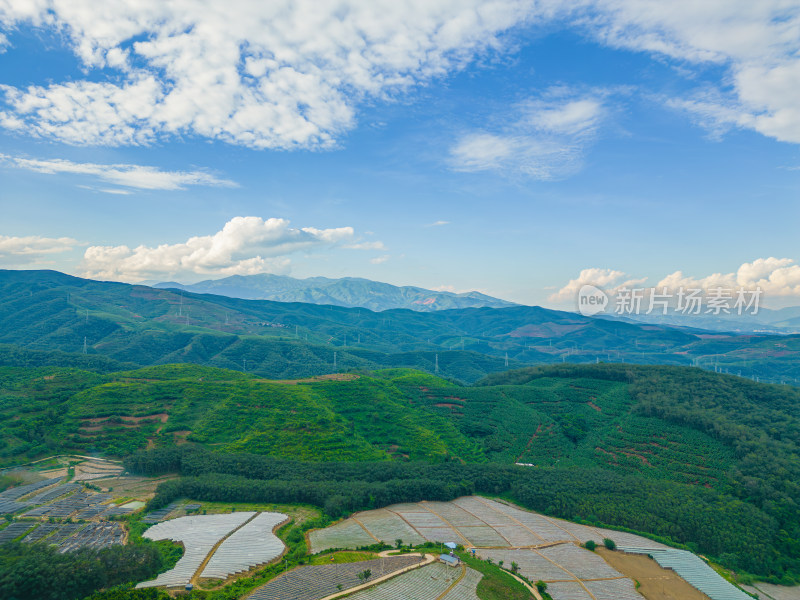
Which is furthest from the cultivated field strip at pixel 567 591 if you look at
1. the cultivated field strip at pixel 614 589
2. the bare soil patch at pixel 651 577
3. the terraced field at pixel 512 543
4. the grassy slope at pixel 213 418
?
the grassy slope at pixel 213 418

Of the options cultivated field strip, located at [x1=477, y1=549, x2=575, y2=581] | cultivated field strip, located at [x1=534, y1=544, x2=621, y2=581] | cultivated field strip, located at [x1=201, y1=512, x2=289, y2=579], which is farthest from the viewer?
cultivated field strip, located at [x1=534, y1=544, x2=621, y2=581]

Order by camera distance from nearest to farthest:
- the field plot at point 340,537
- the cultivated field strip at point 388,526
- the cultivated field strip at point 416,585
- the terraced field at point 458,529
→ the cultivated field strip at point 416,585 → the field plot at point 340,537 → the cultivated field strip at point 388,526 → the terraced field at point 458,529

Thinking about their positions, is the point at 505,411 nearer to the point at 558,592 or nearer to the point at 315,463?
the point at 315,463

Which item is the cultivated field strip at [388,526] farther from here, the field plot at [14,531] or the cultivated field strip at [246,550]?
the field plot at [14,531]

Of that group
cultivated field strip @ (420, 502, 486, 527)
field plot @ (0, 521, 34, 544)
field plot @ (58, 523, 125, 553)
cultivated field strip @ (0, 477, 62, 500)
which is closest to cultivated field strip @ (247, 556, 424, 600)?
cultivated field strip @ (420, 502, 486, 527)

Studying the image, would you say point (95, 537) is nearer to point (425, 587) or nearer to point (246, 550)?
point (246, 550)

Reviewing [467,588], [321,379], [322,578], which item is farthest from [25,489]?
[321,379]

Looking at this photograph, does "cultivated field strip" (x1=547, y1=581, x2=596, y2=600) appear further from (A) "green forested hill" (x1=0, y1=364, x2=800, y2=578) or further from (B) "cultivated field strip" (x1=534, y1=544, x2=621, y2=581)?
(A) "green forested hill" (x1=0, y1=364, x2=800, y2=578)
